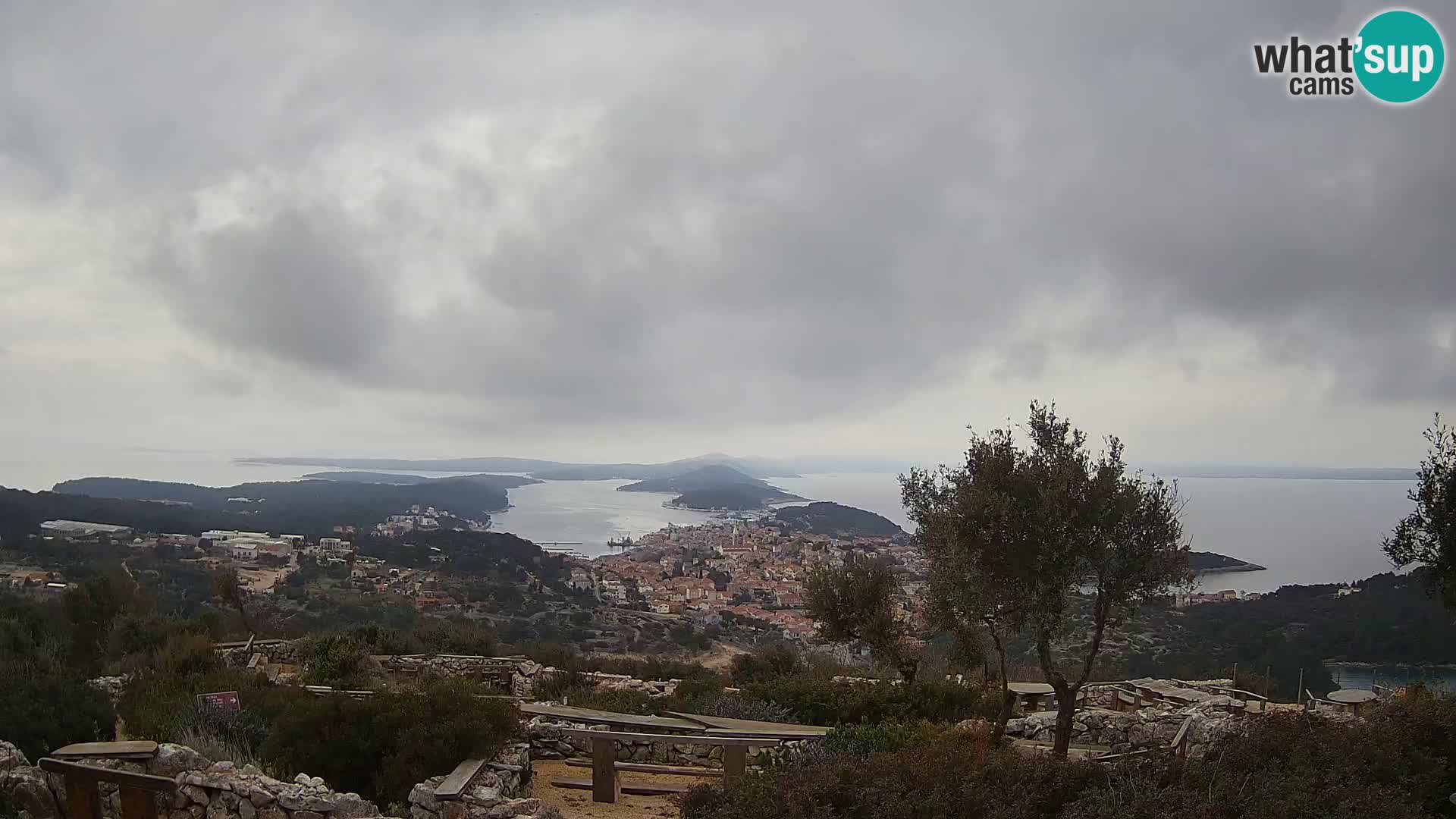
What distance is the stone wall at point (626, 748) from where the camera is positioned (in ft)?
30.8

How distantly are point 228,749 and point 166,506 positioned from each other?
143 feet

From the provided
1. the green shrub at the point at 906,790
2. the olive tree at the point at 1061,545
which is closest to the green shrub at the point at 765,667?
the olive tree at the point at 1061,545

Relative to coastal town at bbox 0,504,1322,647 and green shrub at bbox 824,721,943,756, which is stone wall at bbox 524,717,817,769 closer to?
green shrub at bbox 824,721,943,756

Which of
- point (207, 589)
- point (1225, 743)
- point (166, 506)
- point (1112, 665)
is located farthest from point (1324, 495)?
point (166, 506)

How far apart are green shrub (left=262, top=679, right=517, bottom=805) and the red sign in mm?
1177

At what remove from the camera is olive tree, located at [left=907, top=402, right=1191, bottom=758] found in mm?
8406

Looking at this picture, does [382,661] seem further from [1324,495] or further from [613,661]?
[1324,495]

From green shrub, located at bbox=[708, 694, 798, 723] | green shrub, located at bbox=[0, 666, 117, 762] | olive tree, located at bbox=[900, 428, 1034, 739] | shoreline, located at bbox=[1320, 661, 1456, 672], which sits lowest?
shoreline, located at bbox=[1320, 661, 1456, 672]

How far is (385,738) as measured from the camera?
8.09 m

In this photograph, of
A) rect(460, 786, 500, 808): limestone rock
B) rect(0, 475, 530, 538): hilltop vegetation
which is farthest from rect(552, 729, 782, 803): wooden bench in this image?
rect(0, 475, 530, 538): hilltop vegetation

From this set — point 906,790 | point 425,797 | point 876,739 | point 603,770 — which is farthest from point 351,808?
point 876,739

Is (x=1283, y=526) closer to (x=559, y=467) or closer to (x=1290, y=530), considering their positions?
(x=1290, y=530)

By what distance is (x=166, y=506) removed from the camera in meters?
43.2

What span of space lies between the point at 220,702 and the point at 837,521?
42.5 meters
